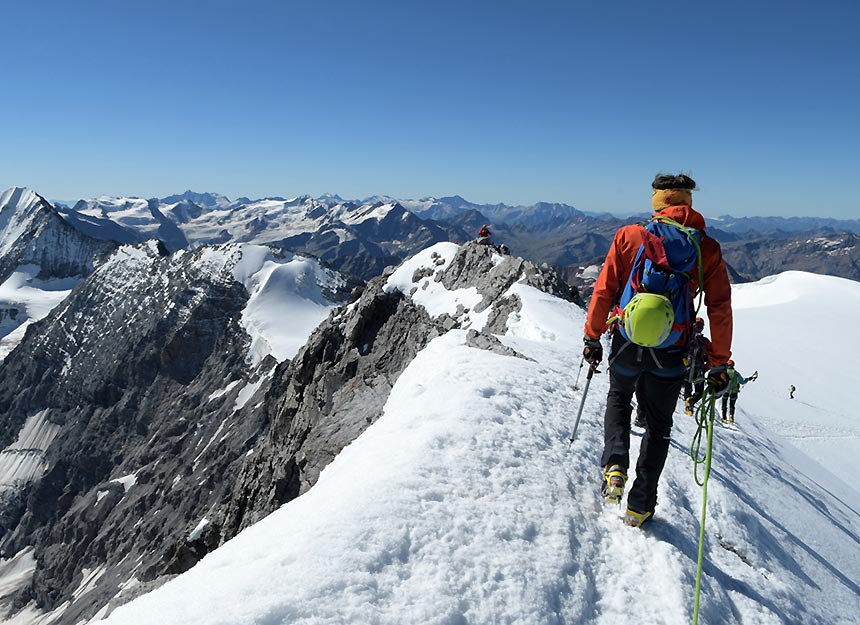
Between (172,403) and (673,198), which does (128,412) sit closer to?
(172,403)

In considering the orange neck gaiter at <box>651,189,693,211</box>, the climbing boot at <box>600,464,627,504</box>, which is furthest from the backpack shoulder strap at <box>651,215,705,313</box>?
the climbing boot at <box>600,464,627,504</box>

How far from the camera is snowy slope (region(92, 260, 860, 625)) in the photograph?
16.1 feet

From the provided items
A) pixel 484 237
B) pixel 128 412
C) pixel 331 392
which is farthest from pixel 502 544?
pixel 128 412

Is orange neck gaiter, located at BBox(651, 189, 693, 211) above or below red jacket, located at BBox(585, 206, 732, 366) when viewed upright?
above

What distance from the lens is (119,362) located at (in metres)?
115

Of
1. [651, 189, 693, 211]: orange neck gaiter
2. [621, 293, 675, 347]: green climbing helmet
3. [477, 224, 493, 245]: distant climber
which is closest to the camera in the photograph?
[621, 293, 675, 347]: green climbing helmet

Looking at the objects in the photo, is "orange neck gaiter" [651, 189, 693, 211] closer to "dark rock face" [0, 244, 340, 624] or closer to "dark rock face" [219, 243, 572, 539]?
"dark rock face" [219, 243, 572, 539]

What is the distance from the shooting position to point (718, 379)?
6.54 metres

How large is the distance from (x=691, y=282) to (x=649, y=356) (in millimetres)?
1070

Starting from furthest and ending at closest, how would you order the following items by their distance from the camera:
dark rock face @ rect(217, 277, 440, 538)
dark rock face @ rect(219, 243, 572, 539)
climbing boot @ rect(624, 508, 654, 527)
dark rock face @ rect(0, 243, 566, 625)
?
dark rock face @ rect(0, 243, 566, 625) < dark rock face @ rect(219, 243, 572, 539) < dark rock face @ rect(217, 277, 440, 538) < climbing boot @ rect(624, 508, 654, 527)

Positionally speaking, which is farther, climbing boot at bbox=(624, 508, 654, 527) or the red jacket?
climbing boot at bbox=(624, 508, 654, 527)

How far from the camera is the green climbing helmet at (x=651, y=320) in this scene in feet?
20.3

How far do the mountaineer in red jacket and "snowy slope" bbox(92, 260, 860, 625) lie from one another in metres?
0.74

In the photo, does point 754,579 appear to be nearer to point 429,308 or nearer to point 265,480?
point 265,480
